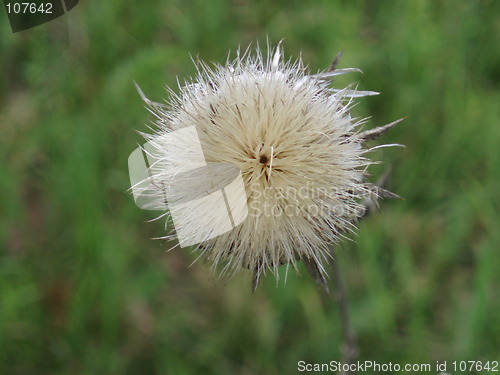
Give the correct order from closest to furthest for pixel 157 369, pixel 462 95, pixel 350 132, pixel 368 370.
Result: pixel 350 132, pixel 368 370, pixel 157 369, pixel 462 95

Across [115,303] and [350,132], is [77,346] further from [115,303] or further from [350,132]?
[350,132]

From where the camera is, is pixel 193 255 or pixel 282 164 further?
pixel 193 255

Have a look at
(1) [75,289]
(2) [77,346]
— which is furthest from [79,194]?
(2) [77,346]

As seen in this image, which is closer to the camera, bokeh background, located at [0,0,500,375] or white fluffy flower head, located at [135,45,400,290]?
white fluffy flower head, located at [135,45,400,290]

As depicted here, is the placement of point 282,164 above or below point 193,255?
above
